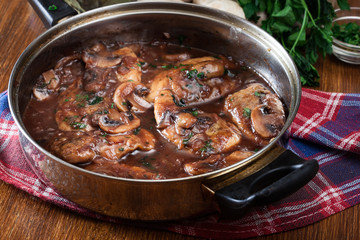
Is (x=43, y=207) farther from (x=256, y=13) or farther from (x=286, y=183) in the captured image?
(x=256, y=13)

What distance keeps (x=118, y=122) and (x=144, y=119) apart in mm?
180

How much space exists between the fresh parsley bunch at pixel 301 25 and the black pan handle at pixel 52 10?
4.74 feet

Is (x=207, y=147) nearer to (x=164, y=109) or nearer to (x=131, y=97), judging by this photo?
(x=164, y=109)

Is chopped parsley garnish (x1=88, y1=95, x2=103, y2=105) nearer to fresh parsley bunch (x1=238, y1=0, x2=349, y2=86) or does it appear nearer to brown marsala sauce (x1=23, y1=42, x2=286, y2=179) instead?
brown marsala sauce (x1=23, y1=42, x2=286, y2=179)

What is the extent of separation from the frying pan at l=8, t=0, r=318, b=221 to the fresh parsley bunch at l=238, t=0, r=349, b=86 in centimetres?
57

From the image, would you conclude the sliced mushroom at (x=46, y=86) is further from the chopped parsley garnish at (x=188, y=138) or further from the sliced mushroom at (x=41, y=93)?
the chopped parsley garnish at (x=188, y=138)

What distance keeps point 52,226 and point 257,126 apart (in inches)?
49.0

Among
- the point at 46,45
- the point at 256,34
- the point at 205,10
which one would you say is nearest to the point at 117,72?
the point at 46,45

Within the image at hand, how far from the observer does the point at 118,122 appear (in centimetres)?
271

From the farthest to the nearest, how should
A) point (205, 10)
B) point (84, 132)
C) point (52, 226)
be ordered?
point (205, 10) → point (84, 132) → point (52, 226)

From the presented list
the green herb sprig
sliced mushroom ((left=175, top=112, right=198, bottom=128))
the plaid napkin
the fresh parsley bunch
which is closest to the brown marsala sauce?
sliced mushroom ((left=175, top=112, right=198, bottom=128))

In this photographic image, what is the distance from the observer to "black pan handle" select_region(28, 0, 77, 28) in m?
2.98

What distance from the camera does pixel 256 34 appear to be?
3082 millimetres

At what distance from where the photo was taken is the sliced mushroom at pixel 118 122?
2672mm
